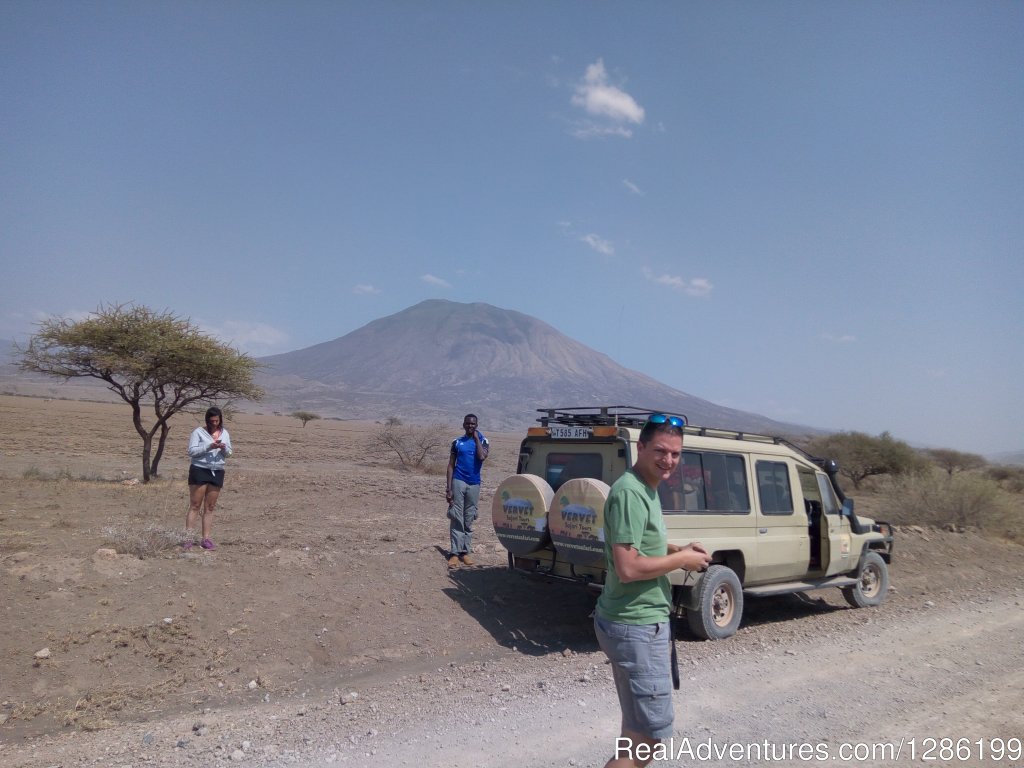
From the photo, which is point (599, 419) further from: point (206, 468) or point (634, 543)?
point (206, 468)

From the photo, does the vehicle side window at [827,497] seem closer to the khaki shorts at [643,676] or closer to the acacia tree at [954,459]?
the khaki shorts at [643,676]

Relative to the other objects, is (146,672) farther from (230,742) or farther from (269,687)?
(230,742)

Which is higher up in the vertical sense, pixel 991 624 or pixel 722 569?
pixel 722 569

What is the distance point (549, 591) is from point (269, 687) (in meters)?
3.81

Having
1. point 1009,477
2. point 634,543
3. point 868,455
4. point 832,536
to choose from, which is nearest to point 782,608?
point 832,536

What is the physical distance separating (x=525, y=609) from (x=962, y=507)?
1314 centimetres

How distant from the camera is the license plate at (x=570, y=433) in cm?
690

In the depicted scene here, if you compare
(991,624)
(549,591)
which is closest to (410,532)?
(549,591)

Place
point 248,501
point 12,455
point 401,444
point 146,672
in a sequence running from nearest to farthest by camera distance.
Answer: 1. point 146,672
2. point 248,501
3. point 12,455
4. point 401,444

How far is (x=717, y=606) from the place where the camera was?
274 inches

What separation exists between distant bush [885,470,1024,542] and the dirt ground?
4484mm

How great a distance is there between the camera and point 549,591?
8477mm

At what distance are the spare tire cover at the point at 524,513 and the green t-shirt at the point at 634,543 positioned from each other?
3.72 m

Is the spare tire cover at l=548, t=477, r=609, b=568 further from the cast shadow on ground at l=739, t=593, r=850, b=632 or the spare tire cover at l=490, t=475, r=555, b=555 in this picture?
the cast shadow on ground at l=739, t=593, r=850, b=632
